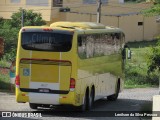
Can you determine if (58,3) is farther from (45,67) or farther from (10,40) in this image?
(45,67)

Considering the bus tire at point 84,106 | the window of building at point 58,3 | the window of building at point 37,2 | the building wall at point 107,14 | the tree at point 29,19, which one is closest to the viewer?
the bus tire at point 84,106

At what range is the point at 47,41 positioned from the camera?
19.0 meters

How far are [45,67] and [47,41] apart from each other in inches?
35.6

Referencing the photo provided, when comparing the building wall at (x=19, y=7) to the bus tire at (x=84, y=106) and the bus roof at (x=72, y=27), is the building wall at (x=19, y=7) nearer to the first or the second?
the bus roof at (x=72, y=27)

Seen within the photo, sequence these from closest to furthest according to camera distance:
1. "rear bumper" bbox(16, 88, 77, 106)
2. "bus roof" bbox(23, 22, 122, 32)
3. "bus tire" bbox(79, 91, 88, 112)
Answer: "rear bumper" bbox(16, 88, 77, 106) → "bus roof" bbox(23, 22, 122, 32) → "bus tire" bbox(79, 91, 88, 112)

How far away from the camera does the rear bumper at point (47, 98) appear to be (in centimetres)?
1861

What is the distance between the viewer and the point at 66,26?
20250 mm

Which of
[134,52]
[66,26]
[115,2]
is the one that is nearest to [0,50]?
[66,26]

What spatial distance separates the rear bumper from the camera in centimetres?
1861

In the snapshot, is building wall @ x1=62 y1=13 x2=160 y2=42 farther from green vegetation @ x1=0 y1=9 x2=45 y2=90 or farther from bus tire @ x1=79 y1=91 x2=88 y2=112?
bus tire @ x1=79 y1=91 x2=88 y2=112

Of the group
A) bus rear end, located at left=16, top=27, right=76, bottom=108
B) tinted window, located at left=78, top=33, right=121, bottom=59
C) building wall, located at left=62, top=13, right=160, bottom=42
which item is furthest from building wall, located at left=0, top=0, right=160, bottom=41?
bus rear end, located at left=16, top=27, right=76, bottom=108

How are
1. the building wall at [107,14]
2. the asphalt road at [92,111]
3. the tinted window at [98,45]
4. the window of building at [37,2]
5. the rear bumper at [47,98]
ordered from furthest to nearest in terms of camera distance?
the window of building at [37,2] → the building wall at [107,14] → the tinted window at [98,45] → the asphalt road at [92,111] → the rear bumper at [47,98]

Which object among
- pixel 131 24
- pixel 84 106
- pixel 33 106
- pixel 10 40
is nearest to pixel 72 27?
pixel 84 106

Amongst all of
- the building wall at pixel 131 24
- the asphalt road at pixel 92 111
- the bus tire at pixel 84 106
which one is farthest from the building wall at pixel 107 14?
the bus tire at pixel 84 106
